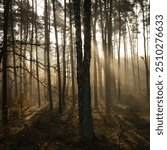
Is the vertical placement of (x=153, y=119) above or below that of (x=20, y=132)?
above

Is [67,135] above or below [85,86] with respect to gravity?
below

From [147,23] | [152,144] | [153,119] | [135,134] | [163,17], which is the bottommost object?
[135,134]

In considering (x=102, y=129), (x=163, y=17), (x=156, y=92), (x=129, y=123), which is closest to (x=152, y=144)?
(x=156, y=92)

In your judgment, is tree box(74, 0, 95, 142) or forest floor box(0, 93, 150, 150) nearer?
forest floor box(0, 93, 150, 150)

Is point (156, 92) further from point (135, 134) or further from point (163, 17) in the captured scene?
point (135, 134)

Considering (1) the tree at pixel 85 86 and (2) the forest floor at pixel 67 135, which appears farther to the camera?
(1) the tree at pixel 85 86

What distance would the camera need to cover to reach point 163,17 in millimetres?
7793

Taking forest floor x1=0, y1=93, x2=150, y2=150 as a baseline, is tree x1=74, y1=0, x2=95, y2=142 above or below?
above

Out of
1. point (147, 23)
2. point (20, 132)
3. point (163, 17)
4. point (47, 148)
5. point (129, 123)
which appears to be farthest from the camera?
point (147, 23)

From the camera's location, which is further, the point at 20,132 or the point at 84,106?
the point at 20,132

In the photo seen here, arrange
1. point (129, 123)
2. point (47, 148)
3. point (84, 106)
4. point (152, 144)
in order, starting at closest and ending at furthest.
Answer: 1. point (152, 144)
2. point (47, 148)
3. point (84, 106)
4. point (129, 123)

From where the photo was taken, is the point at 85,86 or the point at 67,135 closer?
the point at 85,86

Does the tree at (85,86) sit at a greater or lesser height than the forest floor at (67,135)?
greater

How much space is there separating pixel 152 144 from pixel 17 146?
5.56 meters
